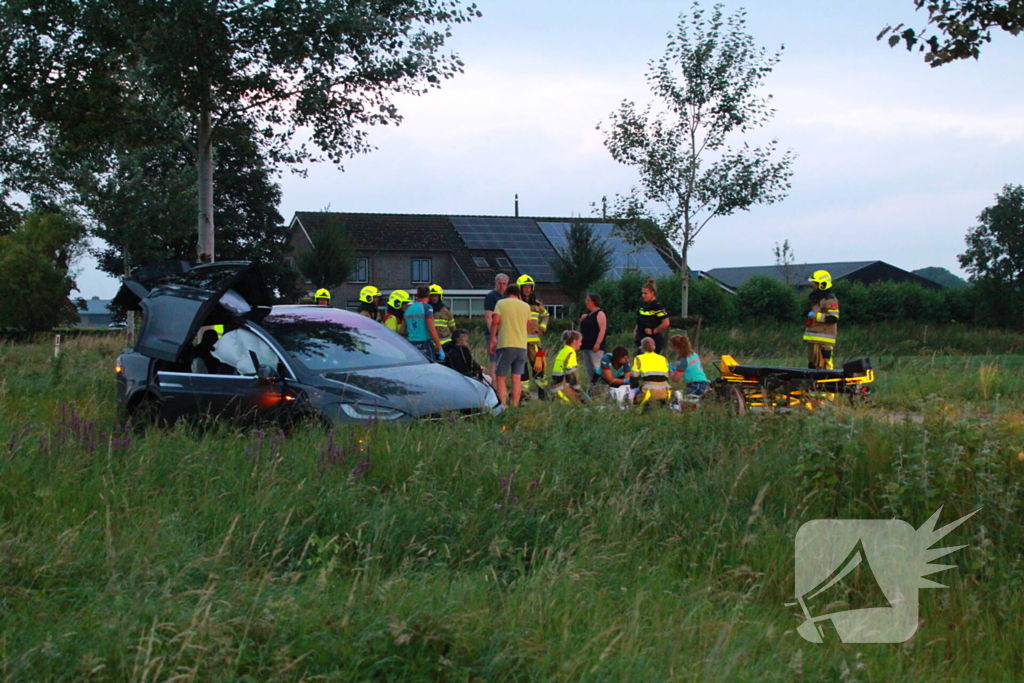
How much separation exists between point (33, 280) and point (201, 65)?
87.8ft

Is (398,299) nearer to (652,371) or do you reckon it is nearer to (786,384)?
(652,371)

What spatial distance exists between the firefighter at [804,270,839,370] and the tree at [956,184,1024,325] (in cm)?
4207

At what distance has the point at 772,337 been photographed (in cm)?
3142

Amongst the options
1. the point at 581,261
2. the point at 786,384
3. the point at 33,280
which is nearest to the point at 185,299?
the point at 786,384

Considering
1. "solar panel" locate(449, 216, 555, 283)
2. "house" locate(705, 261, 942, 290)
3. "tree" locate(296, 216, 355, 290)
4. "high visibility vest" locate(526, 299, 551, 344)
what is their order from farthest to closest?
1. "house" locate(705, 261, 942, 290)
2. "solar panel" locate(449, 216, 555, 283)
3. "tree" locate(296, 216, 355, 290)
4. "high visibility vest" locate(526, 299, 551, 344)

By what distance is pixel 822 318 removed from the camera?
14234 millimetres

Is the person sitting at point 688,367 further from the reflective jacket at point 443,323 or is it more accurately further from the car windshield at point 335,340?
the car windshield at point 335,340

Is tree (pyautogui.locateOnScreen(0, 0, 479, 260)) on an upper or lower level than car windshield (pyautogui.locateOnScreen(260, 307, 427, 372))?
upper

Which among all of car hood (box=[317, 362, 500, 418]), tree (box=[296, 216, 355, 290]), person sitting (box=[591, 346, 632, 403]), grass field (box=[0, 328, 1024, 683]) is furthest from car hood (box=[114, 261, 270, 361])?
tree (box=[296, 216, 355, 290])

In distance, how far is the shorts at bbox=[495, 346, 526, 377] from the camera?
500 inches

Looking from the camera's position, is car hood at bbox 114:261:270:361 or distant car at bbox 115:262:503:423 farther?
car hood at bbox 114:261:270:361

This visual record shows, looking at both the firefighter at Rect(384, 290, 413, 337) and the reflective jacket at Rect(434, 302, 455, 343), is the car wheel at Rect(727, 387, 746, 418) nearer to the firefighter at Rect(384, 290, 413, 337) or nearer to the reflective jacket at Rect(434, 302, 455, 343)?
the reflective jacket at Rect(434, 302, 455, 343)

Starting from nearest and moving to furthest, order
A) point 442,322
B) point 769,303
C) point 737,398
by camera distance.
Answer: point 737,398
point 442,322
point 769,303

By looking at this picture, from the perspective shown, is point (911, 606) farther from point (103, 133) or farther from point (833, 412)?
point (103, 133)
